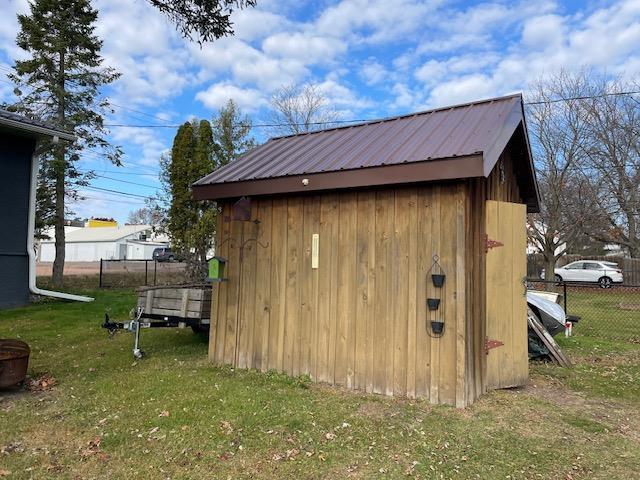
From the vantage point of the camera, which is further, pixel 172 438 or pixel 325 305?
pixel 325 305

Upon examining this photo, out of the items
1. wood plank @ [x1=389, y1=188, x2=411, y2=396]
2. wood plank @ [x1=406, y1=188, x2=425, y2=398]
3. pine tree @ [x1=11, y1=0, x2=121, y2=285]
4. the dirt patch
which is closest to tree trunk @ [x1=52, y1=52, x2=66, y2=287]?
pine tree @ [x1=11, y1=0, x2=121, y2=285]

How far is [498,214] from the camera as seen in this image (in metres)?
4.94

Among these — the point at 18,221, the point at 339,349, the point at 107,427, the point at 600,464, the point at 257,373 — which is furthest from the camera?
the point at 18,221

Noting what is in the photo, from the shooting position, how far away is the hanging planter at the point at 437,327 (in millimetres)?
4246

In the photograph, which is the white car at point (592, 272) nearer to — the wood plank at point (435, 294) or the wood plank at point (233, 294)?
the wood plank at point (435, 294)

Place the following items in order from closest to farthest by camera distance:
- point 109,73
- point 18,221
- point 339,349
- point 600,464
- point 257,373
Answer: point 600,464
point 339,349
point 257,373
point 18,221
point 109,73

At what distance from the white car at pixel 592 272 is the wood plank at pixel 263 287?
19.3 m

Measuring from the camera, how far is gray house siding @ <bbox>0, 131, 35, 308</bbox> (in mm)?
9438

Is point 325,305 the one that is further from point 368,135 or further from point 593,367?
point 593,367

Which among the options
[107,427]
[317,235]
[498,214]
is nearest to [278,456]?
[107,427]

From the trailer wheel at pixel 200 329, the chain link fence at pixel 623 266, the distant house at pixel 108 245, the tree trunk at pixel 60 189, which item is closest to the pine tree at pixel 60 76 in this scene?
the tree trunk at pixel 60 189

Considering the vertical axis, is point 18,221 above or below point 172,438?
above

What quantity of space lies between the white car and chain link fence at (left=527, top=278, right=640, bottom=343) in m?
3.47

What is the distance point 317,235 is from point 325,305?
79 cm
